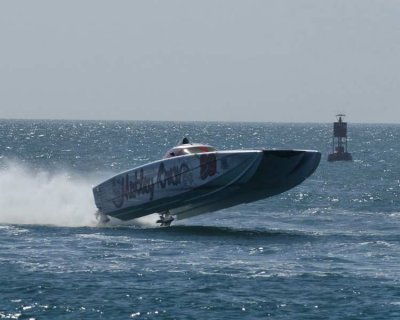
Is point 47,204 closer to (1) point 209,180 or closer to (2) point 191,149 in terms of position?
(2) point 191,149

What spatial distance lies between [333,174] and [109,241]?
5841 cm

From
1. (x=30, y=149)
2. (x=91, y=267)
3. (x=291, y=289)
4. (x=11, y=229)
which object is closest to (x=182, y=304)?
(x=291, y=289)

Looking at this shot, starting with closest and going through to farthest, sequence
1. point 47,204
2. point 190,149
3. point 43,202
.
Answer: point 190,149 < point 47,204 < point 43,202

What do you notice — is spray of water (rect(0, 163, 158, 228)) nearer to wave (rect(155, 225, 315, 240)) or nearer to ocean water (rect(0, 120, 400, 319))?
ocean water (rect(0, 120, 400, 319))

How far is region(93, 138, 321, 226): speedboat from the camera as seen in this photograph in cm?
4362

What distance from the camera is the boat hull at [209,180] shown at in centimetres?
4359

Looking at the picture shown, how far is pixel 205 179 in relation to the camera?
4425 centimetres

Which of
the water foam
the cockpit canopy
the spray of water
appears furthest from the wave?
the water foam

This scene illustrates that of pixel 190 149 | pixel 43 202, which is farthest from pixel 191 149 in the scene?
pixel 43 202

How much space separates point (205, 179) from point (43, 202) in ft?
49.9

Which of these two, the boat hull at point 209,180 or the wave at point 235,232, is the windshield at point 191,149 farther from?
the wave at point 235,232

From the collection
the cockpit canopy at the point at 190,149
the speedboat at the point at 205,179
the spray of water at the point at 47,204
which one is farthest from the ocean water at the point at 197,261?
the cockpit canopy at the point at 190,149

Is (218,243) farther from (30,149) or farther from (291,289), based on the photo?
(30,149)

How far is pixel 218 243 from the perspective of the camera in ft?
139
